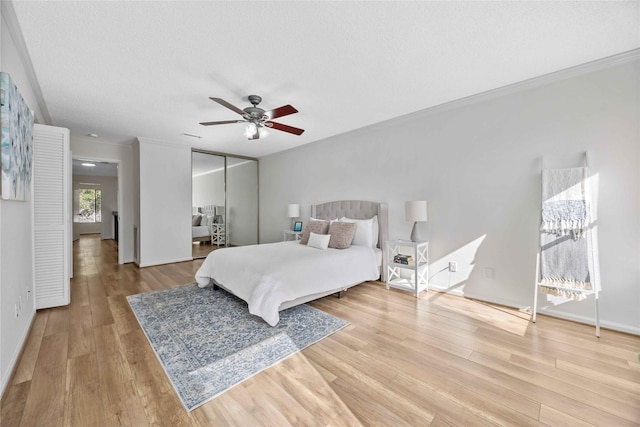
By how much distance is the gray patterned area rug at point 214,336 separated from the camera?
71.6 inches

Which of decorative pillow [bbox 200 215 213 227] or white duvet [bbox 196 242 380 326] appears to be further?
decorative pillow [bbox 200 215 213 227]

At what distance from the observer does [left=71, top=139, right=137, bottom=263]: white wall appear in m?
5.25

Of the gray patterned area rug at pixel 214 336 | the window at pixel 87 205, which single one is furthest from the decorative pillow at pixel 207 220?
the window at pixel 87 205

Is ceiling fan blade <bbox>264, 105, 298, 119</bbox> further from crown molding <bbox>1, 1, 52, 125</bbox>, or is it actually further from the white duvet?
crown molding <bbox>1, 1, 52, 125</bbox>

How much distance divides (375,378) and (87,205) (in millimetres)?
12460

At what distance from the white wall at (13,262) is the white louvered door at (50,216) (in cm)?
30

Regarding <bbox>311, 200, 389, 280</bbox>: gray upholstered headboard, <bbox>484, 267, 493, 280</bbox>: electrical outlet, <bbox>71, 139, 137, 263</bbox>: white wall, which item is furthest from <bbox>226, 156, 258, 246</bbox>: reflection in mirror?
<bbox>484, 267, 493, 280</bbox>: electrical outlet

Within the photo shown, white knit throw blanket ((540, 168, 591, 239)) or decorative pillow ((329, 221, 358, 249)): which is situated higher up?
white knit throw blanket ((540, 168, 591, 239))

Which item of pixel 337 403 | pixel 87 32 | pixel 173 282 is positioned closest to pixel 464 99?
pixel 337 403

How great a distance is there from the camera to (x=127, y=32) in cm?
202

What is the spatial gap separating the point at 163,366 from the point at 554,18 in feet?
12.7

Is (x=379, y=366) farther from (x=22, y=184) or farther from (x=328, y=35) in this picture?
(x=22, y=184)

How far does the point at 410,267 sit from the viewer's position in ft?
11.4

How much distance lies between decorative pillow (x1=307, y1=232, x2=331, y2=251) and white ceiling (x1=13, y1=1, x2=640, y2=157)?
1831 millimetres
